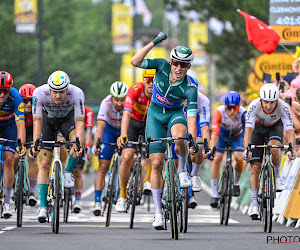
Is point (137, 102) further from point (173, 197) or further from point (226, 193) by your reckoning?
point (173, 197)

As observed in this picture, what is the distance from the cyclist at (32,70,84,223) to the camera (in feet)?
46.5

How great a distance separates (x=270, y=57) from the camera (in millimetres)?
25453

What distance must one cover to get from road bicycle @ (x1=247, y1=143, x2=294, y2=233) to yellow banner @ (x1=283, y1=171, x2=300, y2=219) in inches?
34.9

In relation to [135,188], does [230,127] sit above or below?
above

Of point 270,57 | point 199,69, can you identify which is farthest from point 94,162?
point 199,69

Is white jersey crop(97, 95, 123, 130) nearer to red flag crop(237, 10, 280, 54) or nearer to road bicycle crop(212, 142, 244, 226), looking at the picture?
road bicycle crop(212, 142, 244, 226)

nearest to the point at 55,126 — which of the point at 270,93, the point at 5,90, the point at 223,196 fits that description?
the point at 5,90

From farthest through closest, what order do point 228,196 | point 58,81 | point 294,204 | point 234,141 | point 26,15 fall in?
point 26,15 → point 234,141 → point 228,196 → point 294,204 → point 58,81

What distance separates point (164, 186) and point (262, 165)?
2.02 meters

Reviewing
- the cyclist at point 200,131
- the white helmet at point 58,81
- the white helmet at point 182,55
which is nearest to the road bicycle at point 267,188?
the cyclist at point 200,131

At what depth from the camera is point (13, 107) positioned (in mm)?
15234

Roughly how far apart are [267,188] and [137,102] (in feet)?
8.99

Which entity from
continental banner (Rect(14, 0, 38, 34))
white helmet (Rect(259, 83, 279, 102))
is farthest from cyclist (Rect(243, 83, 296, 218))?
continental banner (Rect(14, 0, 38, 34))

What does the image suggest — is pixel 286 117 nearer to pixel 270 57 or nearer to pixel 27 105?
pixel 27 105
